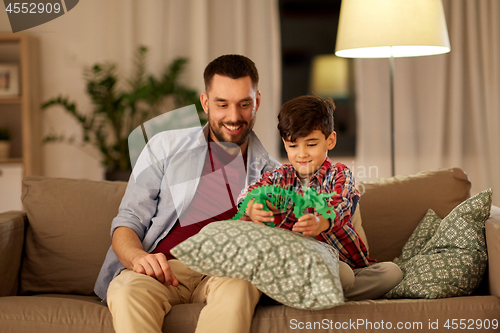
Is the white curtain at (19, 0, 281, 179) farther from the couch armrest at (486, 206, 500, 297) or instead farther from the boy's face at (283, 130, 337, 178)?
the couch armrest at (486, 206, 500, 297)

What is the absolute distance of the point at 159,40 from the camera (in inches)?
145

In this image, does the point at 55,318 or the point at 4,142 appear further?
the point at 4,142

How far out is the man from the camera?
1.41 meters

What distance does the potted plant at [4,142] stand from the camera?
137 inches

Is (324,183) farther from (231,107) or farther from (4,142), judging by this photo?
(4,142)

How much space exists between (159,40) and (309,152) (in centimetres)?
256

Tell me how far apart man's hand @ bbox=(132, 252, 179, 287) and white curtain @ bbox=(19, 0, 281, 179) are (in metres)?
2.37

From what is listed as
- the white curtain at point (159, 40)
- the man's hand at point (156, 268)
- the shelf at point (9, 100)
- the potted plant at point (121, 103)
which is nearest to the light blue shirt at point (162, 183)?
the man's hand at point (156, 268)

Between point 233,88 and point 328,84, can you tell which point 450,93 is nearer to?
point 328,84

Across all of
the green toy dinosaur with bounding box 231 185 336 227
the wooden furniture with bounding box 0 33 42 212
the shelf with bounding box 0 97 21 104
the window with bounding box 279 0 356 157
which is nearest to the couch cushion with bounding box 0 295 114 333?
Result: the green toy dinosaur with bounding box 231 185 336 227

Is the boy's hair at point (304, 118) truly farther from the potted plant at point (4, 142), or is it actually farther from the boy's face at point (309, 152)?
the potted plant at point (4, 142)

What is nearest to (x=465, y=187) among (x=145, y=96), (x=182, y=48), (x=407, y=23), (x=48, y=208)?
(x=407, y=23)

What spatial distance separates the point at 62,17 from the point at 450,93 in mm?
3124

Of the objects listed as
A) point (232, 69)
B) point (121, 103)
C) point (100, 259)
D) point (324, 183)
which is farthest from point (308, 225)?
point (121, 103)
